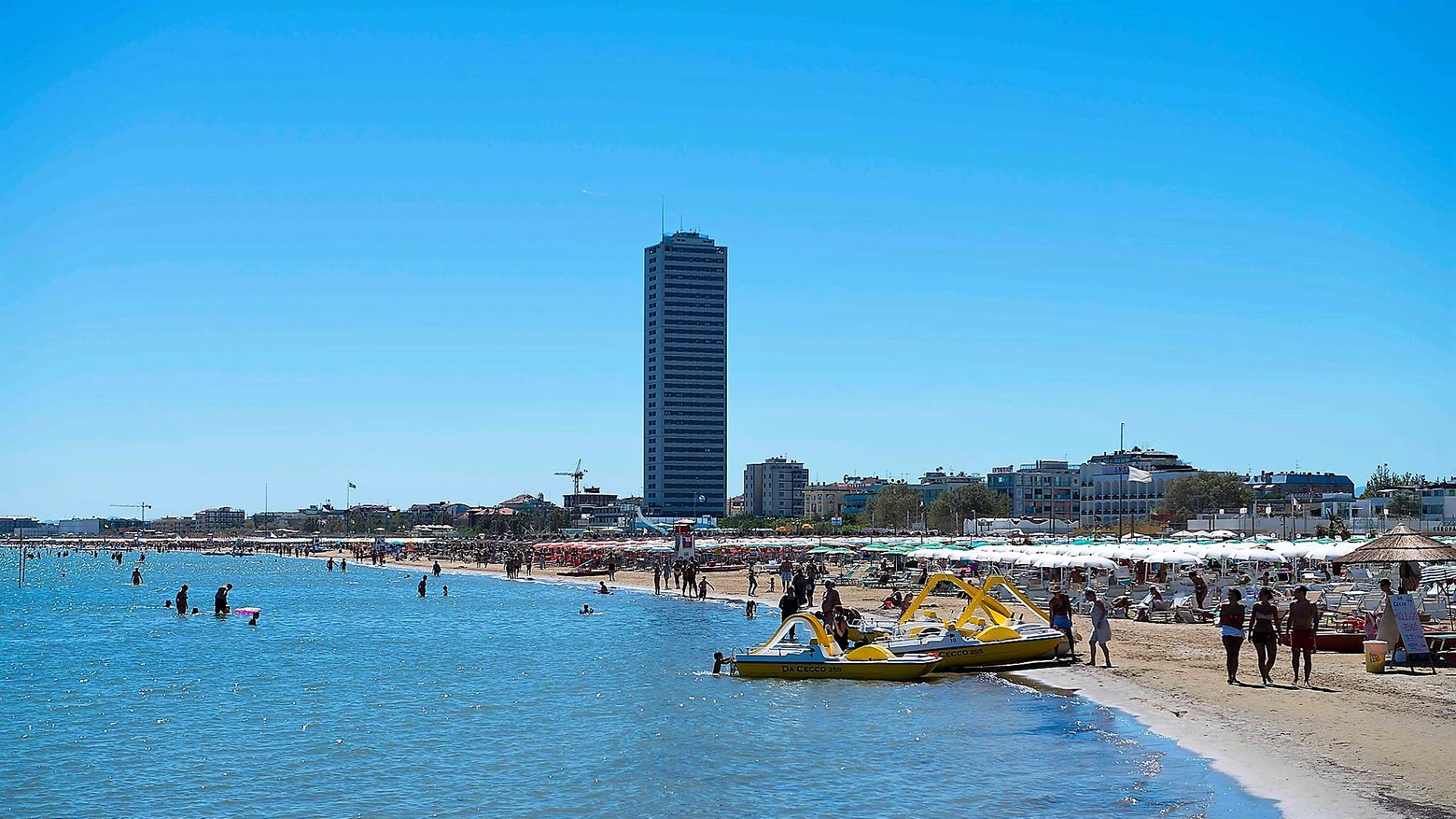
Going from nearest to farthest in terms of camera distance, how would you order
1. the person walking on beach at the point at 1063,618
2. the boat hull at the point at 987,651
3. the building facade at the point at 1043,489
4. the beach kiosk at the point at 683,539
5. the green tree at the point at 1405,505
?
the boat hull at the point at 987,651 → the person walking on beach at the point at 1063,618 → the beach kiosk at the point at 683,539 → the green tree at the point at 1405,505 → the building facade at the point at 1043,489

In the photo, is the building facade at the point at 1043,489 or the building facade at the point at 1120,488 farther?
the building facade at the point at 1043,489

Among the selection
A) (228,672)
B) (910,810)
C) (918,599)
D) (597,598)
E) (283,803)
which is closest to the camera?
(910,810)

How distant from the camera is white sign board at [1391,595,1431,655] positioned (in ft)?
66.6

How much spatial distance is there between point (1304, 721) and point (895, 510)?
124613mm

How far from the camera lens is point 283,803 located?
1608 cm

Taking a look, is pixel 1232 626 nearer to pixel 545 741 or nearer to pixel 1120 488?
pixel 545 741

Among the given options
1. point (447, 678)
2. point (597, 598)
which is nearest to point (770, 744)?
point (447, 678)

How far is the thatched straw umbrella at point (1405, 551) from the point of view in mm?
25828

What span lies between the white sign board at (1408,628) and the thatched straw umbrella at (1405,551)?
5.85 metres

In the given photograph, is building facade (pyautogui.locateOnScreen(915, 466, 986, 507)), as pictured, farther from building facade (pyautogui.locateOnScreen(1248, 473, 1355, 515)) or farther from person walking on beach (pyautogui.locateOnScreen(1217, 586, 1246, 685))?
person walking on beach (pyautogui.locateOnScreen(1217, 586, 1246, 685))

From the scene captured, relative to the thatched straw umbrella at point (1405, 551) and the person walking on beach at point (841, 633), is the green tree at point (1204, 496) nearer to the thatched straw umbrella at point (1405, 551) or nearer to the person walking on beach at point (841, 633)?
the thatched straw umbrella at point (1405, 551)

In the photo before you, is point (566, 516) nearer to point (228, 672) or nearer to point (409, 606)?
point (409, 606)

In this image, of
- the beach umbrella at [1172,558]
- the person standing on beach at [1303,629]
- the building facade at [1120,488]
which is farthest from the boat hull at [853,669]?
the building facade at [1120,488]

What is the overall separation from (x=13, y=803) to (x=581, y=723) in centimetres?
895
